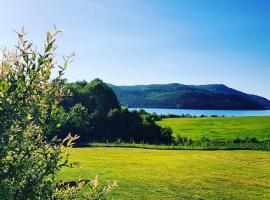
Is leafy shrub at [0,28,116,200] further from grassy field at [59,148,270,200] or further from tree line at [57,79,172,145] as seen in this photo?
A: tree line at [57,79,172,145]

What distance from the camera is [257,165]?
32219 millimetres

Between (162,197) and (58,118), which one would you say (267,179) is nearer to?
(162,197)

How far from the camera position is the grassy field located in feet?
71.8

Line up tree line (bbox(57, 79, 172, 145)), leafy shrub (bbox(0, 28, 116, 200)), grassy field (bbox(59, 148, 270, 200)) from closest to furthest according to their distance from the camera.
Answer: leafy shrub (bbox(0, 28, 116, 200))
grassy field (bbox(59, 148, 270, 200))
tree line (bbox(57, 79, 172, 145))

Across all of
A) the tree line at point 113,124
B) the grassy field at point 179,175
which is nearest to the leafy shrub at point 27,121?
the grassy field at point 179,175

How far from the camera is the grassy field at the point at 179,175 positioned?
71.8 feet

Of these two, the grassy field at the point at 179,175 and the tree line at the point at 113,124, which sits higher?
the tree line at the point at 113,124

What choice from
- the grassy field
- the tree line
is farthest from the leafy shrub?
the tree line

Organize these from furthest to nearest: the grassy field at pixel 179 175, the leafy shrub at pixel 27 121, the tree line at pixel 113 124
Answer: the tree line at pixel 113 124
the grassy field at pixel 179 175
the leafy shrub at pixel 27 121

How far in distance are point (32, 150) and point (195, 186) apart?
57.5ft

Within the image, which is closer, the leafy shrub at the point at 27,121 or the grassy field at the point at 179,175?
the leafy shrub at the point at 27,121

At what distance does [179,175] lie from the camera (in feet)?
87.2

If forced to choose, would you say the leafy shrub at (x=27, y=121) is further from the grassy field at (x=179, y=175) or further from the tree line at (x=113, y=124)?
the tree line at (x=113, y=124)

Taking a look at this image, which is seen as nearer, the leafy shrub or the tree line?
the leafy shrub
